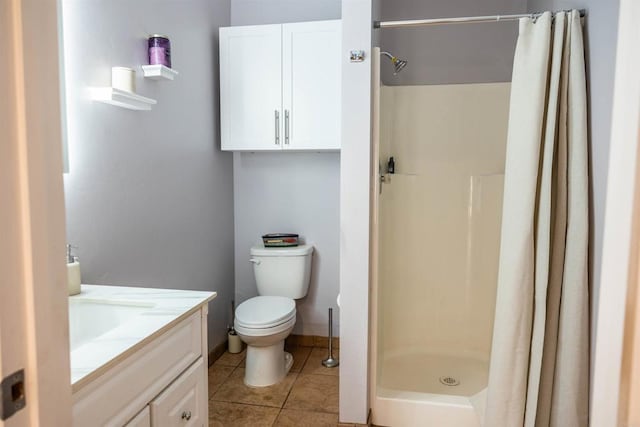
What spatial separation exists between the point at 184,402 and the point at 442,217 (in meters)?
1.86

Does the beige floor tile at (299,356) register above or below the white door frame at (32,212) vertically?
A: below

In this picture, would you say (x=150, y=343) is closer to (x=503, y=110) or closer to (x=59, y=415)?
(x=59, y=415)

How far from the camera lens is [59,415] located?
65 centimetres

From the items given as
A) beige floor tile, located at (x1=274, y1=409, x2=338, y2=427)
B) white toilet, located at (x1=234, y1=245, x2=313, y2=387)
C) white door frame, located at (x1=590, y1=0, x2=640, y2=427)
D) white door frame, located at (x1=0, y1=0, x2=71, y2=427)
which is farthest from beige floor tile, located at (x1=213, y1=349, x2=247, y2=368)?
white door frame, located at (x1=590, y1=0, x2=640, y2=427)

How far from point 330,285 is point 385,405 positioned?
1.08 metres

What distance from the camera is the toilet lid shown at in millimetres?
2480

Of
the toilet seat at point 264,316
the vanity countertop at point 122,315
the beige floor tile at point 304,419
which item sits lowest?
the beige floor tile at point 304,419

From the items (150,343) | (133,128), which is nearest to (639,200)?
(150,343)

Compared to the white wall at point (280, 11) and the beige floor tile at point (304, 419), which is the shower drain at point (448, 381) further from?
the white wall at point (280, 11)

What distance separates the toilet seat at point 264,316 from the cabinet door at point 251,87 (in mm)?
935

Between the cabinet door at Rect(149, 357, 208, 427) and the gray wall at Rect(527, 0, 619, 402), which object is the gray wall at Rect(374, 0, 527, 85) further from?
the cabinet door at Rect(149, 357, 208, 427)

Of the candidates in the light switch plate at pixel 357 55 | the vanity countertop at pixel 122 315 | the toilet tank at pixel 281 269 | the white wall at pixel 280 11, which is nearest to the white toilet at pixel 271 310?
the toilet tank at pixel 281 269

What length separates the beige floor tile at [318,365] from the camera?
9.26ft

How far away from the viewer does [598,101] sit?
1580mm
